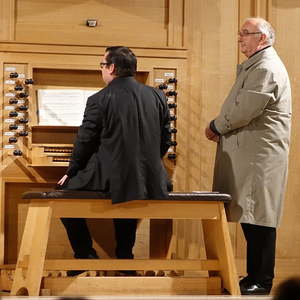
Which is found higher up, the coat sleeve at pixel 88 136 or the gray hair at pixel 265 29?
the gray hair at pixel 265 29

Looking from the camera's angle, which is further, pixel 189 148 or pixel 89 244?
pixel 189 148

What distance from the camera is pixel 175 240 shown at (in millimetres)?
5578

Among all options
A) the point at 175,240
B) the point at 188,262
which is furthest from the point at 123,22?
the point at 188,262

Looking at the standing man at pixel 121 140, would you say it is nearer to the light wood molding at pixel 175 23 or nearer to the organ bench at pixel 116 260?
the organ bench at pixel 116 260

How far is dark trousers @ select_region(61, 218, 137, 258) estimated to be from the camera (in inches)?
189

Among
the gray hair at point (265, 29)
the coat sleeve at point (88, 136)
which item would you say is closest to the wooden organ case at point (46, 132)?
the coat sleeve at point (88, 136)

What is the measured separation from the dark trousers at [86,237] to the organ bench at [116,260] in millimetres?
493

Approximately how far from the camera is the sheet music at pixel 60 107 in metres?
5.38

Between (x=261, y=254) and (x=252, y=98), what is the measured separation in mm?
995

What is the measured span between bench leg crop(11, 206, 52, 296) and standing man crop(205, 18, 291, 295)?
1238 mm

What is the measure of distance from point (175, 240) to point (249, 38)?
5.89ft

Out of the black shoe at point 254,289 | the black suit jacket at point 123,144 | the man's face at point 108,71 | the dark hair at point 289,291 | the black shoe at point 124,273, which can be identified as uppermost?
the man's face at point 108,71

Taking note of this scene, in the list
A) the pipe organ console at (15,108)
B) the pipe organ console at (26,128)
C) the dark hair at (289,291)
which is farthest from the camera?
the pipe organ console at (15,108)

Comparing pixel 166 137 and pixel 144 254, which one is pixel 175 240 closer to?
pixel 144 254
